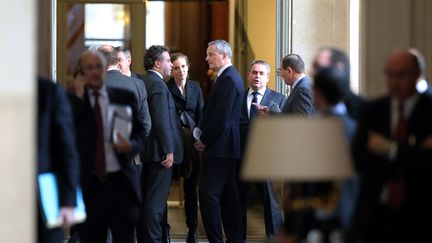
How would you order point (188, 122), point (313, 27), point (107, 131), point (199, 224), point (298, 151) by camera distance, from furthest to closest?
point (199, 224), point (313, 27), point (188, 122), point (107, 131), point (298, 151)

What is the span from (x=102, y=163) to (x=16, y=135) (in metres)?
1.21

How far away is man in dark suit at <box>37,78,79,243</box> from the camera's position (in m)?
8.20

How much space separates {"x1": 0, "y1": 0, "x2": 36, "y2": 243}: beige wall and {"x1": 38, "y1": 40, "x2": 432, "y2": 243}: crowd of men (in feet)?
0.76

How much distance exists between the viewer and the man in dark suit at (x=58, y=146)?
8.20 meters

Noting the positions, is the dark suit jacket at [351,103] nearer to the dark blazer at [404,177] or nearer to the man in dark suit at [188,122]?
the dark blazer at [404,177]

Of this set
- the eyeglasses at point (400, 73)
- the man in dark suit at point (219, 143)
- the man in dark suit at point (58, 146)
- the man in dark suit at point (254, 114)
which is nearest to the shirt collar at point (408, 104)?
the eyeglasses at point (400, 73)

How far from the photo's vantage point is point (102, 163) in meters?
9.12

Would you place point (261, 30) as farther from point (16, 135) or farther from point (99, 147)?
point (16, 135)

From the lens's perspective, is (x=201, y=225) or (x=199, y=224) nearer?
(x=201, y=225)

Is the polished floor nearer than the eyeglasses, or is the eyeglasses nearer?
the eyeglasses

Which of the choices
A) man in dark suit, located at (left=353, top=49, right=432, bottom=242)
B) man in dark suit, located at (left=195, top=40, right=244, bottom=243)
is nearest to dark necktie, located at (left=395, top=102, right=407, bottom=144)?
man in dark suit, located at (left=353, top=49, right=432, bottom=242)

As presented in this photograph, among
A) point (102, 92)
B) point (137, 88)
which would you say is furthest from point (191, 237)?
point (102, 92)

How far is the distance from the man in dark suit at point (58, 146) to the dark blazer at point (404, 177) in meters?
1.90

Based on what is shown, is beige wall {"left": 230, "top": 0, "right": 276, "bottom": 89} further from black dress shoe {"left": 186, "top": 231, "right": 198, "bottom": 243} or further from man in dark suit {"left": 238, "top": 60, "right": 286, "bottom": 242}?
black dress shoe {"left": 186, "top": 231, "right": 198, "bottom": 243}
